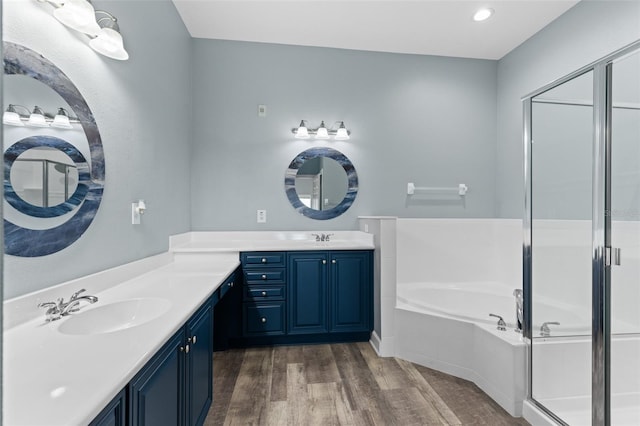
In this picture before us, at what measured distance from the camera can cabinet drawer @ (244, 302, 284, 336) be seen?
8.77ft

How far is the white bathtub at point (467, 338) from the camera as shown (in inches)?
73.9

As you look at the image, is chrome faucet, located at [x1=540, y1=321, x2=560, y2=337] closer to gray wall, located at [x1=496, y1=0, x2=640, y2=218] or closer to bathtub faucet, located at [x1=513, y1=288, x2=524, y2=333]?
bathtub faucet, located at [x1=513, y1=288, x2=524, y2=333]

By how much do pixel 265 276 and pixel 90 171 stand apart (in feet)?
5.05

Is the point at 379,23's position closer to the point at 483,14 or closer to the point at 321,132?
the point at 483,14

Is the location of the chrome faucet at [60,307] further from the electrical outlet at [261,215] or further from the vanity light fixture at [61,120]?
the electrical outlet at [261,215]

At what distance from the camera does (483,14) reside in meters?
2.66

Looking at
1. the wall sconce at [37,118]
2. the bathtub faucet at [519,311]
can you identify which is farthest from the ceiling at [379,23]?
the bathtub faucet at [519,311]

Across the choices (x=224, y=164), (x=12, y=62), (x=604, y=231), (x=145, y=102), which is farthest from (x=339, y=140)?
(x=12, y=62)

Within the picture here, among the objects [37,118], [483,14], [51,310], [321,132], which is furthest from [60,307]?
[483,14]

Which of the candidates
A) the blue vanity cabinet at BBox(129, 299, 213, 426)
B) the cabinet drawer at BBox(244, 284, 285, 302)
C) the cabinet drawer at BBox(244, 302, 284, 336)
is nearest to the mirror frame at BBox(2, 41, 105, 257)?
the blue vanity cabinet at BBox(129, 299, 213, 426)

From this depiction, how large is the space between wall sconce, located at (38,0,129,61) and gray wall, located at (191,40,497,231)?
1.60 m

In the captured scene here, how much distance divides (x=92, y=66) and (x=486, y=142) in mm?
3629

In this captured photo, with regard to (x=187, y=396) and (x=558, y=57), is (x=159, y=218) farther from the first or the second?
(x=558, y=57)

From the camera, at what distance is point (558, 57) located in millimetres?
2688
